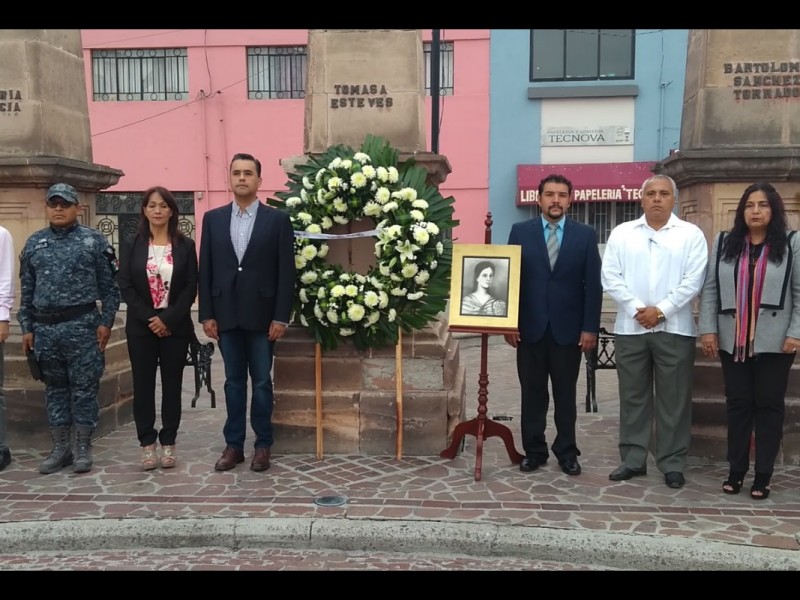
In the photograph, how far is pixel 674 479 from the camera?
188 inches

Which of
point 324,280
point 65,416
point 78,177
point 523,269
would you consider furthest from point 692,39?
point 65,416

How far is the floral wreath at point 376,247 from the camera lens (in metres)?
5.23

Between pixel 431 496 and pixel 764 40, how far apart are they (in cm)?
403

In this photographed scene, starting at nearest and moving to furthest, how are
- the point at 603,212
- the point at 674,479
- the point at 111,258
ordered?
1. the point at 674,479
2. the point at 111,258
3. the point at 603,212

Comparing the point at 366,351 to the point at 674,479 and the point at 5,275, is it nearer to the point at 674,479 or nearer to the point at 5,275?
the point at 674,479

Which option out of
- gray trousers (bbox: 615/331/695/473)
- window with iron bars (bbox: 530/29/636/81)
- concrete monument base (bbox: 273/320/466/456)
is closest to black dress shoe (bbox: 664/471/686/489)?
gray trousers (bbox: 615/331/695/473)

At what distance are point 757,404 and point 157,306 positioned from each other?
4.02 m

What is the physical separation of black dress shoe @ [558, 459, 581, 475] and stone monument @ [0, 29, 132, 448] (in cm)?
A: 378

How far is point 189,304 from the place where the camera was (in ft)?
16.7

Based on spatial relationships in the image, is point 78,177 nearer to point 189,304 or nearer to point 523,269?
point 189,304

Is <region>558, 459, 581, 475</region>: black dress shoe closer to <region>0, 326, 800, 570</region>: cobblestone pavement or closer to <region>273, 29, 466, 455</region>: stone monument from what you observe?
<region>0, 326, 800, 570</region>: cobblestone pavement

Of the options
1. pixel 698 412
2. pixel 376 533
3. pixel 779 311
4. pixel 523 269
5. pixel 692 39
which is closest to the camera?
pixel 376 533

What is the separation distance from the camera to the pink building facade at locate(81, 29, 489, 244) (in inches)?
709

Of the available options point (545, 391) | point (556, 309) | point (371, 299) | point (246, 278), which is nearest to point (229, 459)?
point (246, 278)
